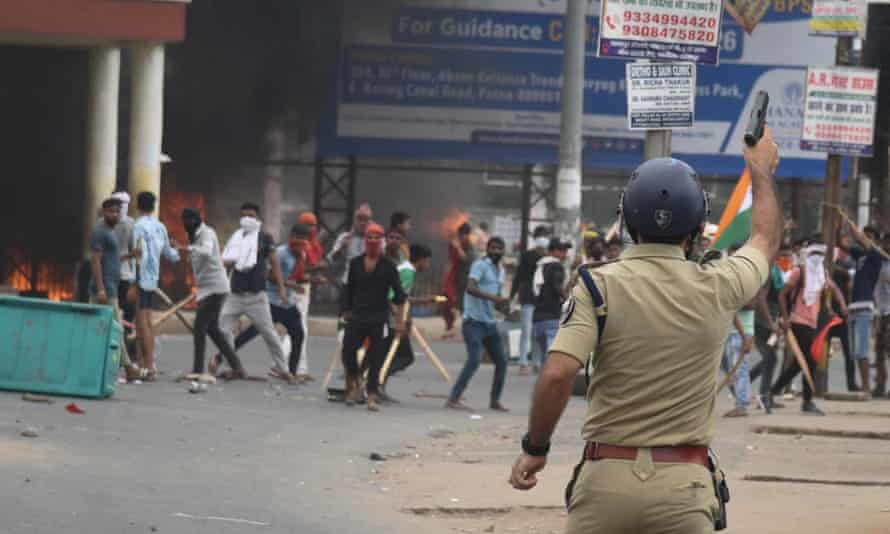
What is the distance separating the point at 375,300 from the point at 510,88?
12.7 metres

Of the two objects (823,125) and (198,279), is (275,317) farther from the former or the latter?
(823,125)

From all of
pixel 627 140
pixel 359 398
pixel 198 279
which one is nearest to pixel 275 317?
pixel 198 279

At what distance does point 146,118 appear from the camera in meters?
21.8

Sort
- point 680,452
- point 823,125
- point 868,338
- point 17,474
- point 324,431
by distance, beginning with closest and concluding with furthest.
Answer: point 680,452, point 17,474, point 324,431, point 823,125, point 868,338

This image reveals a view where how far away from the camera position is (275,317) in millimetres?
17188

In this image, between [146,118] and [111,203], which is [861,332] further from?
[146,118]

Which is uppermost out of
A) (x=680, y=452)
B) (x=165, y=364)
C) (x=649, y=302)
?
(x=649, y=302)

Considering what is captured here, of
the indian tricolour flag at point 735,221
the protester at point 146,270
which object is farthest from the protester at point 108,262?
the indian tricolour flag at point 735,221

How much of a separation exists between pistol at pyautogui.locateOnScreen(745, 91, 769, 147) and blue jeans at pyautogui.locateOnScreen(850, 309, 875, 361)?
1293 cm

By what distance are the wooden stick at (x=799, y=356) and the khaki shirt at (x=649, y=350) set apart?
11.0 m

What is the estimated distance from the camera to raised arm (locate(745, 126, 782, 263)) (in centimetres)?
506

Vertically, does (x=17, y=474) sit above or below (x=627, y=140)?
below

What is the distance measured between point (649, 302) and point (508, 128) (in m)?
22.7

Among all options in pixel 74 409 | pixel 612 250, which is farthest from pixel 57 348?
pixel 612 250
